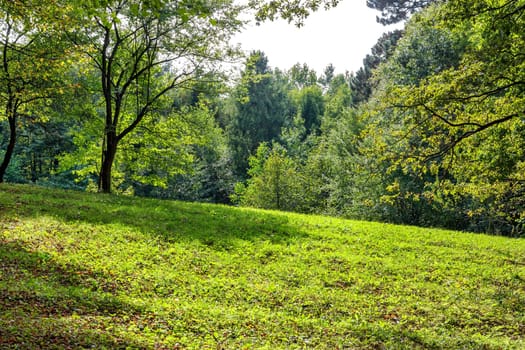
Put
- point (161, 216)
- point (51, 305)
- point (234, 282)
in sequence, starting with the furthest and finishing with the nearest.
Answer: point (161, 216)
point (234, 282)
point (51, 305)

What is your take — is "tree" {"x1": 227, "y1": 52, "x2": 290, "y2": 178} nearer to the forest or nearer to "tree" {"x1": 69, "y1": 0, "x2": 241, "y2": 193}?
the forest

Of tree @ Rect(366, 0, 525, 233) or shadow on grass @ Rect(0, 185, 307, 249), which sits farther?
shadow on grass @ Rect(0, 185, 307, 249)

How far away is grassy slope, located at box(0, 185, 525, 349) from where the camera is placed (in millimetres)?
8688

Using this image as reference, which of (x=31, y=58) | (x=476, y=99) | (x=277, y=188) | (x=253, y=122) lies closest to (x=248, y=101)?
(x=277, y=188)

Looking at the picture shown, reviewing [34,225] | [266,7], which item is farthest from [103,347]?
[34,225]

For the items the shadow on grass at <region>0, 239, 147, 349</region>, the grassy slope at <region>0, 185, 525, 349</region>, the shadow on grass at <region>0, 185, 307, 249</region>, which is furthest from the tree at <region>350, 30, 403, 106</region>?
the shadow on grass at <region>0, 239, 147, 349</region>

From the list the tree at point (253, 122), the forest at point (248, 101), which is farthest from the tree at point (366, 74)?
the tree at point (253, 122)

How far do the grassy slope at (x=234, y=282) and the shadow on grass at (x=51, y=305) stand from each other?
35 millimetres

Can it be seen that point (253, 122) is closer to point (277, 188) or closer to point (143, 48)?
point (277, 188)

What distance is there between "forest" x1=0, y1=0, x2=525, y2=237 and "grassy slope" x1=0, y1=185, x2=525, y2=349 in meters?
2.70

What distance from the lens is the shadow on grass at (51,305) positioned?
23.1 feet

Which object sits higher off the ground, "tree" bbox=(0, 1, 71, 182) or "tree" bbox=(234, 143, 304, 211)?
"tree" bbox=(0, 1, 71, 182)

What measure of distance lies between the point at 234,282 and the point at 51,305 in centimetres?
479

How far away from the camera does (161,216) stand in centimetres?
1766
